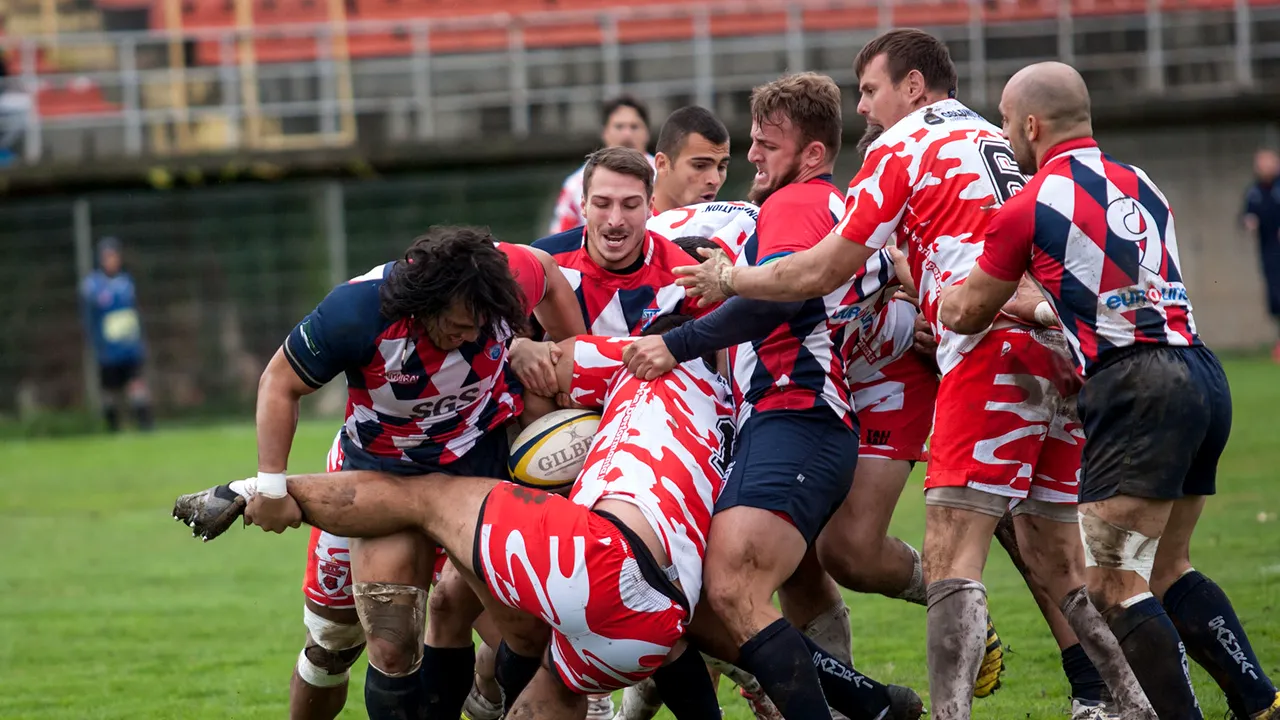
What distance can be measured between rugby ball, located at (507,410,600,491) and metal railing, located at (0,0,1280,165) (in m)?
16.8

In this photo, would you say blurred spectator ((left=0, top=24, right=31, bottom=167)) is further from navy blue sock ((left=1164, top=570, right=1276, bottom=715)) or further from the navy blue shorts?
navy blue sock ((left=1164, top=570, right=1276, bottom=715))

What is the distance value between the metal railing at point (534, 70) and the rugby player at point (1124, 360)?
681 inches

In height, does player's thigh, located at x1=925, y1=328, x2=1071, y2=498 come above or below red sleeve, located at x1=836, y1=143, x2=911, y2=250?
below

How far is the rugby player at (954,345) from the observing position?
5.01m

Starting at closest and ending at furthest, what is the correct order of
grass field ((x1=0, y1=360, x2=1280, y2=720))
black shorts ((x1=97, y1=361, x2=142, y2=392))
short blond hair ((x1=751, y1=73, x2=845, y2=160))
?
short blond hair ((x1=751, y1=73, x2=845, y2=160))
grass field ((x1=0, y1=360, x2=1280, y2=720))
black shorts ((x1=97, y1=361, x2=142, y2=392))

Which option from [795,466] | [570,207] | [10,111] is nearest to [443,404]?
[795,466]

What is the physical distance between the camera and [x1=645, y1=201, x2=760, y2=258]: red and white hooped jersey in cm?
598

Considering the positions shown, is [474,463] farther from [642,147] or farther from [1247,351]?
[1247,351]

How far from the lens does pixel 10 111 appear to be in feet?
72.7

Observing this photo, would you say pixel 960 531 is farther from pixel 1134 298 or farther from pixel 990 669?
pixel 1134 298

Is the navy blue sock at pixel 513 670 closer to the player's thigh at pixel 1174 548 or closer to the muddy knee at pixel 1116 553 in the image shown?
the muddy knee at pixel 1116 553

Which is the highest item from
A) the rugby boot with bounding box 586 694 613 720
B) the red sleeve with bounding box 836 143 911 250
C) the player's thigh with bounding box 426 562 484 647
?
the red sleeve with bounding box 836 143 911 250

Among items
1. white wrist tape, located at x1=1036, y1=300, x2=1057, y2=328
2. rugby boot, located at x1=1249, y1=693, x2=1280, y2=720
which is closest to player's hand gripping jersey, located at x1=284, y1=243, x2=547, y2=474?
white wrist tape, located at x1=1036, y1=300, x2=1057, y2=328

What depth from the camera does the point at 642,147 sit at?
9961mm
